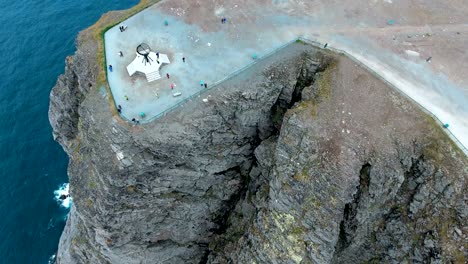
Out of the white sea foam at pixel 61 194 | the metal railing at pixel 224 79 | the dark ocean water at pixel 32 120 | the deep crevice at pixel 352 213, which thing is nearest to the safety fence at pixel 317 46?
the metal railing at pixel 224 79

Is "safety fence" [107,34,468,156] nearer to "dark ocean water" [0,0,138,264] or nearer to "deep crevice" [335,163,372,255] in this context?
"deep crevice" [335,163,372,255]

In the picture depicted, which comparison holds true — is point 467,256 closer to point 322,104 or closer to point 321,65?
point 322,104

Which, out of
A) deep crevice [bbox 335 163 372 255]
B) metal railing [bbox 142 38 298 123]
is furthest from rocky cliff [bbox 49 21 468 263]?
metal railing [bbox 142 38 298 123]

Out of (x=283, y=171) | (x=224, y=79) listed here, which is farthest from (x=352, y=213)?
(x=224, y=79)

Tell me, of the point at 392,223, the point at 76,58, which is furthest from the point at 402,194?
the point at 76,58

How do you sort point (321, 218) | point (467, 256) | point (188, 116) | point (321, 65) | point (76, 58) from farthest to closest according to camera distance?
point (76, 58), point (321, 65), point (188, 116), point (321, 218), point (467, 256)
